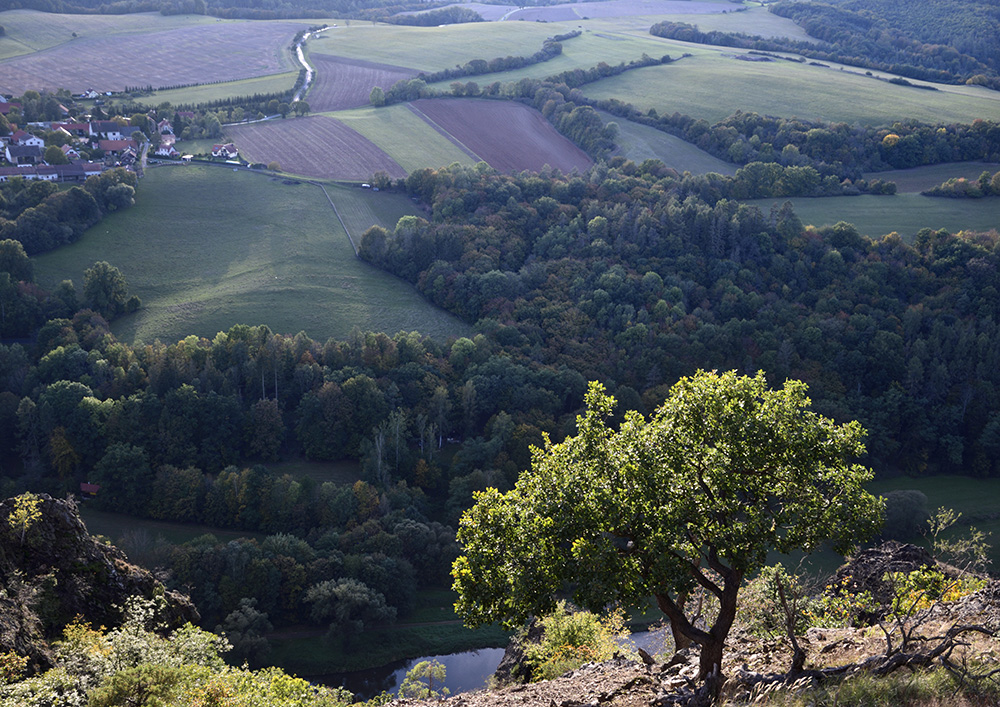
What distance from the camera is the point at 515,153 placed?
128500 mm

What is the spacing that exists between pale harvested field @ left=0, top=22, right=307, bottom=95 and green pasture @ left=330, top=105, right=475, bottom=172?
3483 centimetres

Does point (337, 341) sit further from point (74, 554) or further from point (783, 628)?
point (783, 628)

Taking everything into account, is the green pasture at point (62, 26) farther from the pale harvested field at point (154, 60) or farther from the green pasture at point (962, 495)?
the green pasture at point (962, 495)

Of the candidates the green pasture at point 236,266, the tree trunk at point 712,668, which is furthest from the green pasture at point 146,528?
the tree trunk at point 712,668

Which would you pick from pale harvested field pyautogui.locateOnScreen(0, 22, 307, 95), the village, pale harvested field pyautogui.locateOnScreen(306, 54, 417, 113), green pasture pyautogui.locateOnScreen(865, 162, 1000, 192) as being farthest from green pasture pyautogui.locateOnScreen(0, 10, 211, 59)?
green pasture pyautogui.locateOnScreen(865, 162, 1000, 192)

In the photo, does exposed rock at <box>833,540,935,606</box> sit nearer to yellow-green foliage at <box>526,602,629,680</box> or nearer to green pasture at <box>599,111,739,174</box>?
yellow-green foliage at <box>526,602,629,680</box>

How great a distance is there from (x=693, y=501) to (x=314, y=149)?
11695 centimetres

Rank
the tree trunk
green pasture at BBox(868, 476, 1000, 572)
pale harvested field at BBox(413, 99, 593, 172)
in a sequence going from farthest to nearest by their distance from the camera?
pale harvested field at BBox(413, 99, 593, 172)
green pasture at BBox(868, 476, 1000, 572)
the tree trunk

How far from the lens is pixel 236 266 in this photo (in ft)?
309

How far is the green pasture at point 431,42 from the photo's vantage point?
168750mm

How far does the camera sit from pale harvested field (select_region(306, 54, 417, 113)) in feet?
479

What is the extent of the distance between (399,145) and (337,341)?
59.1m

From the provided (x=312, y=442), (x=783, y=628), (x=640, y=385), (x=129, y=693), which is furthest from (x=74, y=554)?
(x=640, y=385)

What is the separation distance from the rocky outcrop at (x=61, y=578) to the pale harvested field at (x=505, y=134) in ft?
327
